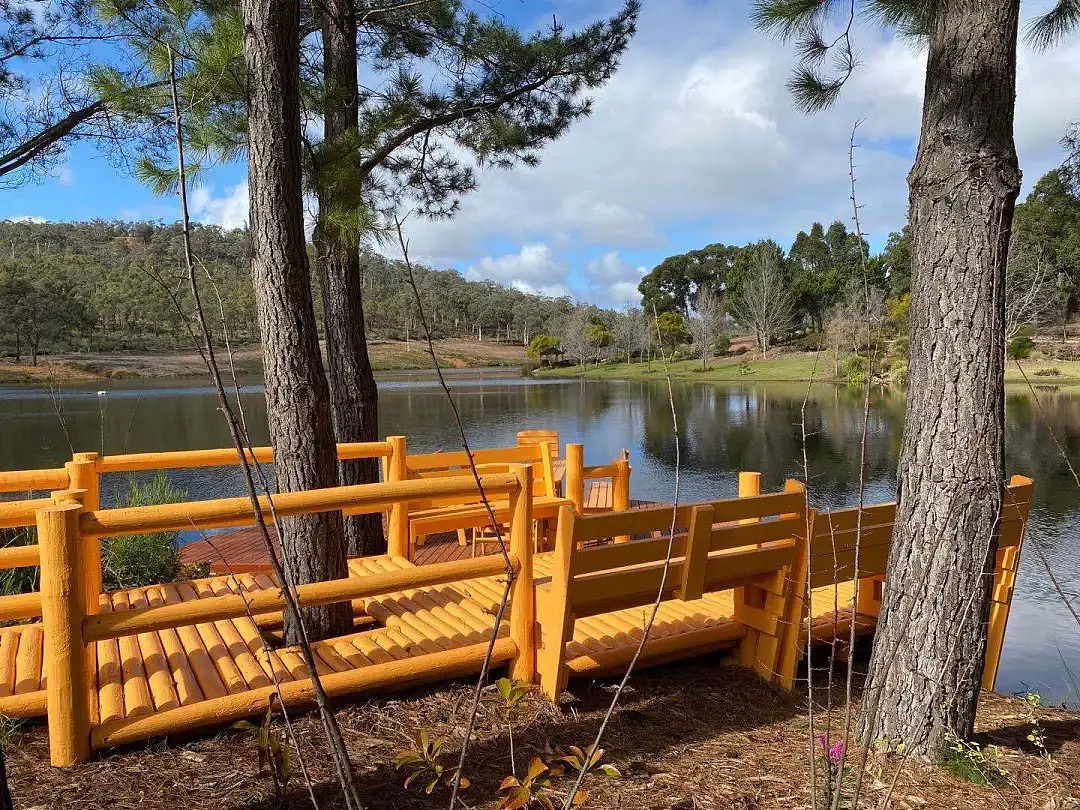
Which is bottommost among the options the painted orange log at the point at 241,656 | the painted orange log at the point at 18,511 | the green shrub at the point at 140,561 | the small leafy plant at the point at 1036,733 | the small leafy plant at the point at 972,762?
the small leafy plant at the point at 1036,733

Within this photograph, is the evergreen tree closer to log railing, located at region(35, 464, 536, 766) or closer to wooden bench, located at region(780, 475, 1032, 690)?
wooden bench, located at region(780, 475, 1032, 690)

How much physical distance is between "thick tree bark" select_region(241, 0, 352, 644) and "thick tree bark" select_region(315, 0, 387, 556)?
2090mm

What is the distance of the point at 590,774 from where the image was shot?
8.04ft

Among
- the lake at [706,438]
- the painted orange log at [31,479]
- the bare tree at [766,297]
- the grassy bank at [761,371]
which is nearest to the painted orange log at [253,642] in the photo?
the painted orange log at [31,479]

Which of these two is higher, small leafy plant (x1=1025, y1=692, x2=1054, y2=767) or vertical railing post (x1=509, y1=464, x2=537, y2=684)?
vertical railing post (x1=509, y1=464, x2=537, y2=684)

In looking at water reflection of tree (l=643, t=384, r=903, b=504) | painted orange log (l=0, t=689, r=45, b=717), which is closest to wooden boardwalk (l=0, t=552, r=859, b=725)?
painted orange log (l=0, t=689, r=45, b=717)

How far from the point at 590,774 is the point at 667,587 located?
3.22 feet

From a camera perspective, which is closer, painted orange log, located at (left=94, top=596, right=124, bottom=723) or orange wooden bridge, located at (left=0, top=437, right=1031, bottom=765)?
orange wooden bridge, located at (left=0, top=437, right=1031, bottom=765)

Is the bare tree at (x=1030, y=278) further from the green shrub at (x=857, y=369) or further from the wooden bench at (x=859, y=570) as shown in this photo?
the wooden bench at (x=859, y=570)

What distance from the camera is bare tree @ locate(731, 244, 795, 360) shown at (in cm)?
4700

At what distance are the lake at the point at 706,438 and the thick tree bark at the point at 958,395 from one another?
553mm

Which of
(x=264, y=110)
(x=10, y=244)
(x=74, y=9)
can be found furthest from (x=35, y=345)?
(x=264, y=110)

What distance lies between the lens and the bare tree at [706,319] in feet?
161

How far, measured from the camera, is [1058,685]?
5180 millimetres
